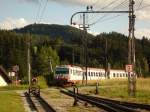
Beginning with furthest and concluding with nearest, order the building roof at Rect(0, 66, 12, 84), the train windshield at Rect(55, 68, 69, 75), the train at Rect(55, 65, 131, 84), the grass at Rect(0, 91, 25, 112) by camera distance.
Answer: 1. the building roof at Rect(0, 66, 12, 84)
2. the train windshield at Rect(55, 68, 69, 75)
3. the train at Rect(55, 65, 131, 84)
4. the grass at Rect(0, 91, 25, 112)

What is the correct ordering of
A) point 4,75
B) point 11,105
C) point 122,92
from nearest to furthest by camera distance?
point 11,105 → point 122,92 → point 4,75

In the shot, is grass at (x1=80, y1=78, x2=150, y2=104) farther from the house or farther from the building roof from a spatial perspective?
the building roof

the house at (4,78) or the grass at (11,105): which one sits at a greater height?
the house at (4,78)

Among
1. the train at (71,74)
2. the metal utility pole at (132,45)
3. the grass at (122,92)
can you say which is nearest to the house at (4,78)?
the train at (71,74)

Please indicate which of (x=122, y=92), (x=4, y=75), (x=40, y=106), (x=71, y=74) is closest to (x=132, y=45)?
(x=122, y=92)

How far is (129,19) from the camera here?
41594 mm

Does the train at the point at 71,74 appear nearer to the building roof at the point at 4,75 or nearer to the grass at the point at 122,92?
the grass at the point at 122,92

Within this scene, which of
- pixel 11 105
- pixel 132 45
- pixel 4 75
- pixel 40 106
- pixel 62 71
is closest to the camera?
pixel 11 105

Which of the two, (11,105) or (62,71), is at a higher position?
(62,71)

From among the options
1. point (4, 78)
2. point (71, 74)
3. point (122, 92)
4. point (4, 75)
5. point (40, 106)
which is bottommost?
point (40, 106)

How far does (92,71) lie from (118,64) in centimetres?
9743

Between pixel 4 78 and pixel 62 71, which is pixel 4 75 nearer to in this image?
pixel 4 78

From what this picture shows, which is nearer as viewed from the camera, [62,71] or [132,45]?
[132,45]

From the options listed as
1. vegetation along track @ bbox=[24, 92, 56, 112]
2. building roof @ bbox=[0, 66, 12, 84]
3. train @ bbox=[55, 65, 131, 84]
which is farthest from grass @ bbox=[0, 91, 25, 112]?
building roof @ bbox=[0, 66, 12, 84]
